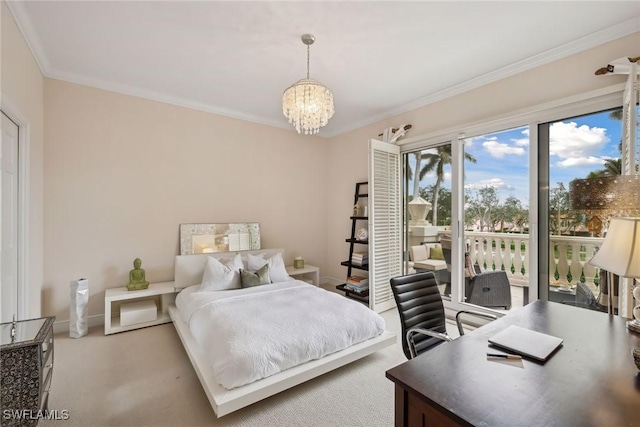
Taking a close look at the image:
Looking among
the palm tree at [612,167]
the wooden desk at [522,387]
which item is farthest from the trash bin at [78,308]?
the palm tree at [612,167]

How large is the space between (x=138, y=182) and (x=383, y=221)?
3.11 metres

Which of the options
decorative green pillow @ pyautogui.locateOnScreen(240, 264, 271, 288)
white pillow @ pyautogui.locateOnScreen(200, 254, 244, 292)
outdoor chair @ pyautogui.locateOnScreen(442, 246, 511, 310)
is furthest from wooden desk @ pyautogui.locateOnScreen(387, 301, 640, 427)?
white pillow @ pyautogui.locateOnScreen(200, 254, 244, 292)

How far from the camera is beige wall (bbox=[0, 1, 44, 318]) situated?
1985 mm

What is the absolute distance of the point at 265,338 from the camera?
2.00m

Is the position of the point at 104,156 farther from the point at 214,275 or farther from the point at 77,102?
the point at 214,275

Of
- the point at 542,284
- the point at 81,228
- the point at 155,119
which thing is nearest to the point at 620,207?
the point at 542,284

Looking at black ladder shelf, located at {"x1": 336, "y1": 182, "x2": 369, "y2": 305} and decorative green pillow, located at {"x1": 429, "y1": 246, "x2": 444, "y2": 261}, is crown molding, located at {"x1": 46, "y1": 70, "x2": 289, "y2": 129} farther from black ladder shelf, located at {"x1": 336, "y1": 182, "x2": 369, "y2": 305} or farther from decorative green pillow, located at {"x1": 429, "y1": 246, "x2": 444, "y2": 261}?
decorative green pillow, located at {"x1": 429, "y1": 246, "x2": 444, "y2": 261}

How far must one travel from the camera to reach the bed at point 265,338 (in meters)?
1.79

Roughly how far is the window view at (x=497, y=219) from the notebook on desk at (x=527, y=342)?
5.72 feet

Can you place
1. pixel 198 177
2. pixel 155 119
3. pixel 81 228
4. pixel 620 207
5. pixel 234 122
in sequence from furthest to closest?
pixel 234 122
pixel 198 177
pixel 155 119
pixel 81 228
pixel 620 207

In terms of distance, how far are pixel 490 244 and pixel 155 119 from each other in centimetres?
427

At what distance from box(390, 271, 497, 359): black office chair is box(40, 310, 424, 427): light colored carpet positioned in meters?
0.48

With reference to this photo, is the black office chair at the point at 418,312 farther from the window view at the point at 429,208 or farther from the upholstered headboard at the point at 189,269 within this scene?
the upholstered headboard at the point at 189,269

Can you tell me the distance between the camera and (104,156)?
3.21 meters
